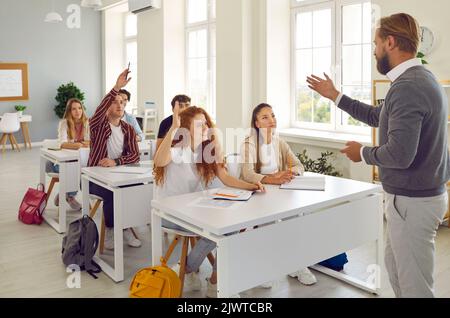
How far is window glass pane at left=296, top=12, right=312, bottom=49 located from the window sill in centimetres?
116

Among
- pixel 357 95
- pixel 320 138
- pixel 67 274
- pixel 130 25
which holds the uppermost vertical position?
pixel 130 25

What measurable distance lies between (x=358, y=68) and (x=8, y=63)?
7.82 metres

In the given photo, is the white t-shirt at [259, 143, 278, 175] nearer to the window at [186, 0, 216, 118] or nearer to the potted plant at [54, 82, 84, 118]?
the window at [186, 0, 216, 118]

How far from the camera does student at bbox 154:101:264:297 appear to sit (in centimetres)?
304

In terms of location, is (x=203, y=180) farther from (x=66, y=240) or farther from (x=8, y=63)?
(x=8, y=63)

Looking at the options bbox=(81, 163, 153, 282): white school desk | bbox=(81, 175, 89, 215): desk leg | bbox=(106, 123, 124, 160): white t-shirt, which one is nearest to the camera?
bbox=(81, 163, 153, 282): white school desk

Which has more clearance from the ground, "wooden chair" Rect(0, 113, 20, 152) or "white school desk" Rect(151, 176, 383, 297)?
"wooden chair" Rect(0, 113, 20, 152)

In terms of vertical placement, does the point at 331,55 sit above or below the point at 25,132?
above

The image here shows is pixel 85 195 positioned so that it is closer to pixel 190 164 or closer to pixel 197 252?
pixel 190 164

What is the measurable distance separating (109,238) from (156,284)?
1.54 meters

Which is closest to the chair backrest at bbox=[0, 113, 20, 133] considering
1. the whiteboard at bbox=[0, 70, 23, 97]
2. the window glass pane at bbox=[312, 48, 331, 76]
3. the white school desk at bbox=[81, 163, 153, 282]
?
the whiteboard at bbox=[0, 70, 23, 97]

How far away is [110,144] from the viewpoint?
13.2 ft

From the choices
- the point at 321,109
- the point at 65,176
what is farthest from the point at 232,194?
the point at 321,109

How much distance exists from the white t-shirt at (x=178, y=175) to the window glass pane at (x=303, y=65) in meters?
3.65
